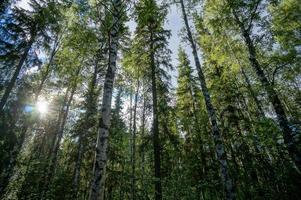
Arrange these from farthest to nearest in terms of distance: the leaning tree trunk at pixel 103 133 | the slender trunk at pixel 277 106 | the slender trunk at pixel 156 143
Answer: the slender trunk at pixel 156 143
the slender trunk at pixel 277 106
the leaning tree trunk at pixel 103 133

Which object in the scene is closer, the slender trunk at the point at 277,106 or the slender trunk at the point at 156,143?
the slender trunk at the point at 277,106

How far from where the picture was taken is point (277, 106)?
11242mm

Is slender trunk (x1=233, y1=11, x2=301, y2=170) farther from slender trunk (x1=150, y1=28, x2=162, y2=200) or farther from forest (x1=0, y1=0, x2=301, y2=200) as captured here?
slender trunk (x1=150, y1=28, x2=162, y2=200)

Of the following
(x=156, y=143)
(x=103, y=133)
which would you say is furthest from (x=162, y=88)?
(x=103, y=133)

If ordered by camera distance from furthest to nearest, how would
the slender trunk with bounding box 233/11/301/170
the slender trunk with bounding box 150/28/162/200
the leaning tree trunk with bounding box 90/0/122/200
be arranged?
the slender trunk with bounding box 150/28/162/200 → the slender trunk with bounding box 233/11/301/170 → the leaning tree trunk with bounding box 90/0/122/200

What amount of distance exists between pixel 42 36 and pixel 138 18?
12.5 m

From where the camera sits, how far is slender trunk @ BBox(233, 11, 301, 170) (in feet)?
31.4

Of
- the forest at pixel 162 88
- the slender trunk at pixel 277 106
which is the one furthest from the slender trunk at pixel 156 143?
the slender trunk at pixel 277 106

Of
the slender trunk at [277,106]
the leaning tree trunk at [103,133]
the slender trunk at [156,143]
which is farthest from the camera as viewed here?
the slender trunk at [156,143]

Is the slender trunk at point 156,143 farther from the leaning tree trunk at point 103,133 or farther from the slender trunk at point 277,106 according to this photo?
the slender trunk at point 277,106

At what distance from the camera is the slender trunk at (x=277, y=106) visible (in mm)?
9557

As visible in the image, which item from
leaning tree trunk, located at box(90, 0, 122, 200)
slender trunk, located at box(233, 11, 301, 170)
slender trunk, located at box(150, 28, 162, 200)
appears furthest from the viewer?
slender trunk, located at box(150, 28, 162, 200)

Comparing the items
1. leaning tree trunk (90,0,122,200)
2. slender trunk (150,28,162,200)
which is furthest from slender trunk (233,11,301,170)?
leaning tree trunk (90,0,122,200)

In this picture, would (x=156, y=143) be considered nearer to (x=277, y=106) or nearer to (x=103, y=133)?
(x=277, y=106)
